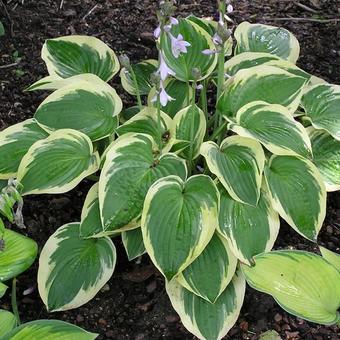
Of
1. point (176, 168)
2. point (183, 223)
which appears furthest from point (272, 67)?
point (183, 223)

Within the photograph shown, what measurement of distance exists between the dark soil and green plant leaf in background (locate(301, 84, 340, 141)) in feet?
0.99

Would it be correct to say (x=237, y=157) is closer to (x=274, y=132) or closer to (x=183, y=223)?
(x=274, y=132)

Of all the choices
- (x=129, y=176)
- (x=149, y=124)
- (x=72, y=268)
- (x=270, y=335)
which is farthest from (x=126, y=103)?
(x=270, y=335)

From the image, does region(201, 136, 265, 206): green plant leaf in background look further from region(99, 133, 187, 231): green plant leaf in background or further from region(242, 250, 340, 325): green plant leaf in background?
region(242, 250, 340, 325): green plant leaf in background

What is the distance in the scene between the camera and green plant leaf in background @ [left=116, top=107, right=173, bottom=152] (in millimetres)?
1963

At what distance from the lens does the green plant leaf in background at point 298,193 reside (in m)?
1.81

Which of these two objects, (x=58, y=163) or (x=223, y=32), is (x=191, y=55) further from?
(x=58, y=163)

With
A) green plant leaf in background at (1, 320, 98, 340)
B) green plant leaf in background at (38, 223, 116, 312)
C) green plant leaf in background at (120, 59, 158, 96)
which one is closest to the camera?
green plant leaf in background at (1, 320, 98, 340)

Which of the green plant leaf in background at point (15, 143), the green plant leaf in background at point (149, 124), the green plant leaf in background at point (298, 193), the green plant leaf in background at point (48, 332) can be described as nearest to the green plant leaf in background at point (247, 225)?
the green plant leaf in background at point (298, 193)

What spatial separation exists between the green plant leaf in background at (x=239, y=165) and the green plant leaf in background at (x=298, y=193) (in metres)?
0.09

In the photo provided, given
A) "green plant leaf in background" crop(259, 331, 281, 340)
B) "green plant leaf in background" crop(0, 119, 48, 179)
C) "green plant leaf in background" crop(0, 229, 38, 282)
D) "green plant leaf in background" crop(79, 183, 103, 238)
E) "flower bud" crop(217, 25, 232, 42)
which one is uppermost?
"flower bud" crop(217, 25, 232, 42)

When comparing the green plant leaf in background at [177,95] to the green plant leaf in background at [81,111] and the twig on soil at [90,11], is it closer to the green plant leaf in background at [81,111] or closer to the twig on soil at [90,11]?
the green plant leaf in background at [81,111]

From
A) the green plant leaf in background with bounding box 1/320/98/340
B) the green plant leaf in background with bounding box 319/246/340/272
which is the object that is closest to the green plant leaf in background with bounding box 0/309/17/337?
the green plant leaf in background with bounding box 1/320/98/340

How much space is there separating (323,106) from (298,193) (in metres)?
0.38
